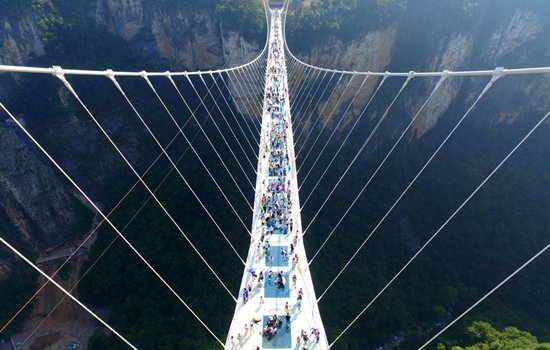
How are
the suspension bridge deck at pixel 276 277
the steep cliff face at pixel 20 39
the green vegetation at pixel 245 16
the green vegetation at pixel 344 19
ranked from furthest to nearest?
1. the green vegetation at pixel 245 16
2. the green vegetation at pixel 344 19
3. the steep cliff face at pixel 20 39
4. the suspension bridge deck at pixel 276 277

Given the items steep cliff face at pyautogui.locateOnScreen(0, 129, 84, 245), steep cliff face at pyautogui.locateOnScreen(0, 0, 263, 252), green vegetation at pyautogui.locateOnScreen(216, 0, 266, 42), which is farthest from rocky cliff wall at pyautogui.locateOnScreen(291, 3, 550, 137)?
steep cliff face at pyautogui.locateOnScreen(0, 129, 84, 245)

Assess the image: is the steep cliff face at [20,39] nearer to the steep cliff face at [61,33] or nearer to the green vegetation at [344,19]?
the steep cliff face at [61,33]

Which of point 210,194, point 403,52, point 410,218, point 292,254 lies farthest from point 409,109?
point 292,254

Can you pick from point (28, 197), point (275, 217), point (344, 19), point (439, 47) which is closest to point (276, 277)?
point (275, 217)

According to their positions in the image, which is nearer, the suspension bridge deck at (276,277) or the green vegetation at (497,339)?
the suspension bridge deck at (276,277)

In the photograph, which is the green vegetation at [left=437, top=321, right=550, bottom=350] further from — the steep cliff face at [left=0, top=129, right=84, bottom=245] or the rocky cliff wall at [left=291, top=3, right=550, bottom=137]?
the steep cliff face at [left=0, top=129, right=84, bottom=245]

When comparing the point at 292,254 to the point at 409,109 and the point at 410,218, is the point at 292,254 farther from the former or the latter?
the point at 409,109

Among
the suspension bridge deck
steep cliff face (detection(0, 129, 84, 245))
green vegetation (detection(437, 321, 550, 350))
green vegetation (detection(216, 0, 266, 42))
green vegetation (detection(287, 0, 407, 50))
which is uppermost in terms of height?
green vegetation (detection(216, 0, 266, 42))

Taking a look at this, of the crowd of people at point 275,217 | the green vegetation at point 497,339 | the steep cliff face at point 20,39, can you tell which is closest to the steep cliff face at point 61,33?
the steep cliff face at point 20,39
